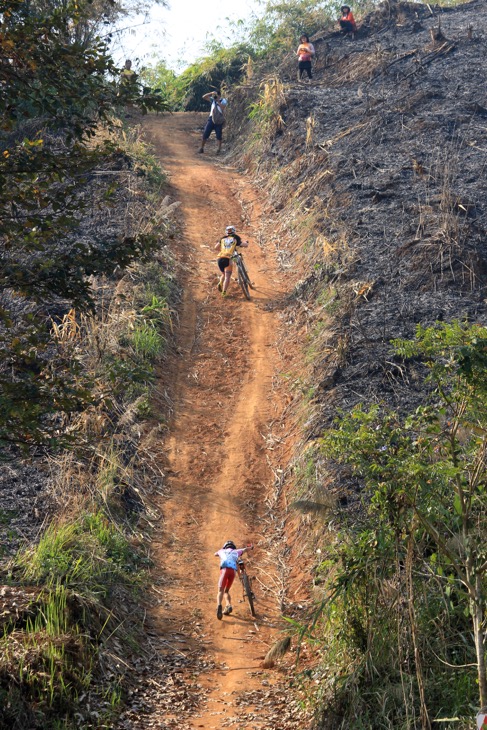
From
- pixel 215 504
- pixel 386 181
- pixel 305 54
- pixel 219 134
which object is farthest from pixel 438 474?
pixel 305 54

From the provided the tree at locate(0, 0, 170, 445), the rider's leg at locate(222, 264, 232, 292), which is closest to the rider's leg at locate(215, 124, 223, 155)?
the rider's leg at locate(222, 264, 232, 292)

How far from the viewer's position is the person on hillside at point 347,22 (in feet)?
84.8

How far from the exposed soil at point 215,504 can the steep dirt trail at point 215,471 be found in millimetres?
16

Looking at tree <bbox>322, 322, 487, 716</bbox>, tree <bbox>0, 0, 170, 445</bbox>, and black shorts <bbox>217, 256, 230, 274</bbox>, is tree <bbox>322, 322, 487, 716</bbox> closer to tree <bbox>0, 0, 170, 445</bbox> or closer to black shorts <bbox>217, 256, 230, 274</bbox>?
tree <bbox>0, 0, 170, 445</bbox>

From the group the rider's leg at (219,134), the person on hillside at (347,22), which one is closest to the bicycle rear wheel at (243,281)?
the rider's leg at (219,134)

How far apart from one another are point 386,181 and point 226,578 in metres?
9.82

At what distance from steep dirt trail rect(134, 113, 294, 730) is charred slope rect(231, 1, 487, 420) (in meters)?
1.11

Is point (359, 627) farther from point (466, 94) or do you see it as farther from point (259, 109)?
point (259, 109)

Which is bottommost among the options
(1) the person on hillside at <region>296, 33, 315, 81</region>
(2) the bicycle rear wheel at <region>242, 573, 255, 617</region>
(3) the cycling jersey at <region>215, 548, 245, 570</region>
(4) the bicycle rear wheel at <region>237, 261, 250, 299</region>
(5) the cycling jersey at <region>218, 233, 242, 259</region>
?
(2) the bicycle rear wheel at <region>242, 573, 255, 617</region>

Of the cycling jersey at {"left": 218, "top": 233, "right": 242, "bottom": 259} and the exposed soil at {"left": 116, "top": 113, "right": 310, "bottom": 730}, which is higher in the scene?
the cycling jersey at {"left": 218, "top": 233, "right": 242, "bottom": 259}

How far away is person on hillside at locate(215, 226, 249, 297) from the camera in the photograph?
51.1 feet

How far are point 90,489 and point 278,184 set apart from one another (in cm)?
1154

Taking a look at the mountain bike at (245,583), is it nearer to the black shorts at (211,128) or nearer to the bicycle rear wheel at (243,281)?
the bicycle rear wheel at (243,281)

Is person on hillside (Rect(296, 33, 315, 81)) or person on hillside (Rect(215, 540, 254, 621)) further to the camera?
person on hillside (Rect(296, 33, 315, 81))
